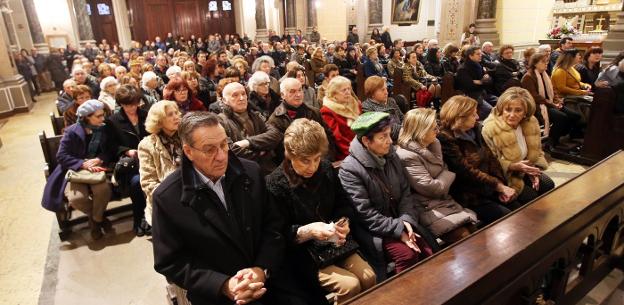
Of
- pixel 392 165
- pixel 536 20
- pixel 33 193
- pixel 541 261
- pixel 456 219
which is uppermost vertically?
pixel 536 20

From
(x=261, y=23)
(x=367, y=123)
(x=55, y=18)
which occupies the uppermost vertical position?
(x=55, y=18)

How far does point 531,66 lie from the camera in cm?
557

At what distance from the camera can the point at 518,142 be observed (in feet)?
11.1

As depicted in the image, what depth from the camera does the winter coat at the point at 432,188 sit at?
2674mm

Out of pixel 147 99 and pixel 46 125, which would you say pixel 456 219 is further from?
pixel 46 125

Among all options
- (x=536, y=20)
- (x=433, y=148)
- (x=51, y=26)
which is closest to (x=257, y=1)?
(x=51, y=26)

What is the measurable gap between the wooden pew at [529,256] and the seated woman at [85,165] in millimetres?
3042

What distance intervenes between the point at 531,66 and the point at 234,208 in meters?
5.34

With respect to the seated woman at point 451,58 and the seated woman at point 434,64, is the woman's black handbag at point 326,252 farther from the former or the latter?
the seated woman at point 434,64

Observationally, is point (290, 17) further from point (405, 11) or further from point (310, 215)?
point (310, 215)

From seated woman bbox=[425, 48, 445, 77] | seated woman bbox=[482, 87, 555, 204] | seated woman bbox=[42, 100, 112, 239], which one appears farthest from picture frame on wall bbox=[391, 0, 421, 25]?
seated woman bbox=[42, 100, 112, 239]

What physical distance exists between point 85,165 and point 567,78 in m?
6.73

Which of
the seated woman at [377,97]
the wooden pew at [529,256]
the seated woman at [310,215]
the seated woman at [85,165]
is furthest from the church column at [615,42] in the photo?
the seated woman at [85,165]

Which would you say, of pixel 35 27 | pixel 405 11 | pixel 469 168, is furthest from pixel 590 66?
pixel 35 27
